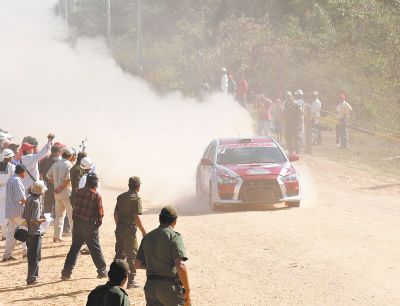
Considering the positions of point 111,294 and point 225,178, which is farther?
point 225,178

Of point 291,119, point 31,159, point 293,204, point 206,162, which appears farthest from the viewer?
point 291,119

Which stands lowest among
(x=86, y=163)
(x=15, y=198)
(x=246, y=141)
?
(x=15, y=198)

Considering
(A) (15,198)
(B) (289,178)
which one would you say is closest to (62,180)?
(A) (15,198)

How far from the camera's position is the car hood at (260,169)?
19.6 m

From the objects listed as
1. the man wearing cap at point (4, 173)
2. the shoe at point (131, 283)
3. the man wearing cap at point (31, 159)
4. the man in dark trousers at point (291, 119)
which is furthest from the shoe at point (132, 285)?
the man in dark trousers at point (291, 119)

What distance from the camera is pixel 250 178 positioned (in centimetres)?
1948

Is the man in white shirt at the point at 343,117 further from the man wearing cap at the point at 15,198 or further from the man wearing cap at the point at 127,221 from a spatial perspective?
the man wearing cap at the point at 127,221

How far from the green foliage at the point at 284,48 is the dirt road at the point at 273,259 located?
58.3 feet

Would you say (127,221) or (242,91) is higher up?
(242,91)

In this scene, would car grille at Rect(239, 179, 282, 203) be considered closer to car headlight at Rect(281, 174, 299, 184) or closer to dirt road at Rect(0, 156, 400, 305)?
car headlight at Rect(281, 174, 299, 184)

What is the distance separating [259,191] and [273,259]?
17.3 feet

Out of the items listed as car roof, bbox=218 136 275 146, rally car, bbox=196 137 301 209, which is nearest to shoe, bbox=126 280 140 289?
rally car, bbox=196 137 301 209

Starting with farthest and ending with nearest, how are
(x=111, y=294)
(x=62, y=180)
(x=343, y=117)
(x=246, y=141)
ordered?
(x=343, y=117)
(x=246, y=141)
(x=62, y=180)
(x=111, y=294)

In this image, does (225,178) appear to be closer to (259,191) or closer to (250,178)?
(250,178)
